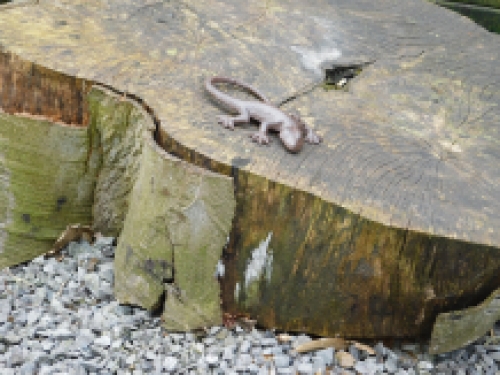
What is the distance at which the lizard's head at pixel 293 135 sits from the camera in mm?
2320

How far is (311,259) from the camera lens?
7.66 ft

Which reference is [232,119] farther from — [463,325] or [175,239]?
[463,325]

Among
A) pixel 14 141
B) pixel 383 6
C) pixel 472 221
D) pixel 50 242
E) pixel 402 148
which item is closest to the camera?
pixel 472 221

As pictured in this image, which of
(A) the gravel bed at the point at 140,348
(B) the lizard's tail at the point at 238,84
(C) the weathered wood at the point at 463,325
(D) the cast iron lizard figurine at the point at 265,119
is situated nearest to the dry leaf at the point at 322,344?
(A) the gravel bed at the point at 140,348

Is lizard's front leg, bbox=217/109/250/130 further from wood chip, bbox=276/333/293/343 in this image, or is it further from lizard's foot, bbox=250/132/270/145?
wood chip, bbox=276/333/293/343

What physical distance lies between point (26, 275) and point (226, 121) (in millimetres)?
1366

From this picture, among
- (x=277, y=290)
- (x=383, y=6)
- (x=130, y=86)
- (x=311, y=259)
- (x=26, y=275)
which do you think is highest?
(x=383, y=6)

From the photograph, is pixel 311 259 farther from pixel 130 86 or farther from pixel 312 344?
pixel 130 86

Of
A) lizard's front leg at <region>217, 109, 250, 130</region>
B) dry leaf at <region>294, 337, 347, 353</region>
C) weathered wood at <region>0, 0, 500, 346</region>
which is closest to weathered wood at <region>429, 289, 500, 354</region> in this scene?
weathered wood at <region>0, 0, 500, 346</region>

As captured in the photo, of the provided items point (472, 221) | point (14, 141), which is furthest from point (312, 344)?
point (14, 141)

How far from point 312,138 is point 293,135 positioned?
12 centimetres

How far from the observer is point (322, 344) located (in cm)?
247

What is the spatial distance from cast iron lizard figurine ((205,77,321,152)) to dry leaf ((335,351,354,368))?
93 centimetres

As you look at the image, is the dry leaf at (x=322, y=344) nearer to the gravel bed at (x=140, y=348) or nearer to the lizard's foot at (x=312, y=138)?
the gravel bed at (x=140, y=348)
